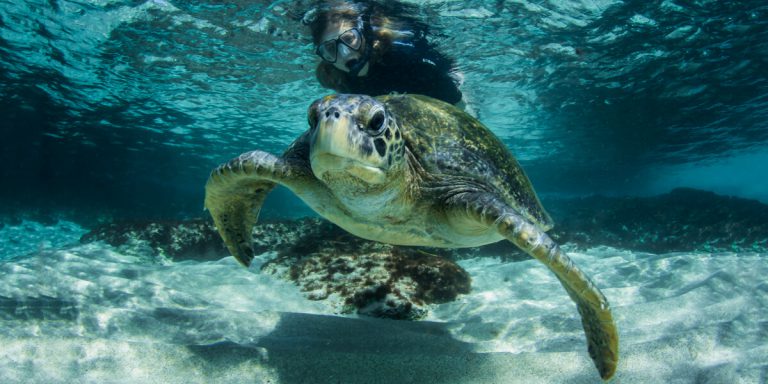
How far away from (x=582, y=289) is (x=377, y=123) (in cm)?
186

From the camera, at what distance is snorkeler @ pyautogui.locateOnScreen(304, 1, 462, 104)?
8.58 meters

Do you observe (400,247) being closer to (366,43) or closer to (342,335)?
(342,335)

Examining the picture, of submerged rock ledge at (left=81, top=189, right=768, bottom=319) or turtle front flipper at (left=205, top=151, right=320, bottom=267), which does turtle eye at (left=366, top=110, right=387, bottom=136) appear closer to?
turtle front flipper at (left=205, top=151, right=320, bottom=267)

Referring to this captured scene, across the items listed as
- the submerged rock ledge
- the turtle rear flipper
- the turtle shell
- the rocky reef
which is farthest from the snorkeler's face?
the turtle rear flipper

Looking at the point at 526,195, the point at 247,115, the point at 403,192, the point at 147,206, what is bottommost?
the point at 147,206

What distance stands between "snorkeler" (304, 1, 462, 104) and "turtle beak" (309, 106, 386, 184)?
262 inches

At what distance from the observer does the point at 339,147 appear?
2240mm

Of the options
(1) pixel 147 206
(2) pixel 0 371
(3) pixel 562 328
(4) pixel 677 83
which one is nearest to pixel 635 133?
(4) pixel 677 83

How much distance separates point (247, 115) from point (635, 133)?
2370 centimetres

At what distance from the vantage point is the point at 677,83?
47.5 feet

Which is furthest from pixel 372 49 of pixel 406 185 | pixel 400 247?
pixel 406 185

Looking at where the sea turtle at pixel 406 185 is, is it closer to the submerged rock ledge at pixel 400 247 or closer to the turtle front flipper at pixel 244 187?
the turtle front flipper at pixel 244 187

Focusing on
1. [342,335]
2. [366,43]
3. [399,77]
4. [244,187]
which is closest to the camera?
[342,335]

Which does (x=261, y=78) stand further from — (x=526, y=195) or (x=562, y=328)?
(x=562, y=328)
